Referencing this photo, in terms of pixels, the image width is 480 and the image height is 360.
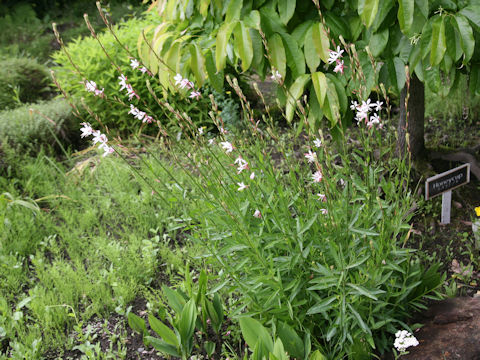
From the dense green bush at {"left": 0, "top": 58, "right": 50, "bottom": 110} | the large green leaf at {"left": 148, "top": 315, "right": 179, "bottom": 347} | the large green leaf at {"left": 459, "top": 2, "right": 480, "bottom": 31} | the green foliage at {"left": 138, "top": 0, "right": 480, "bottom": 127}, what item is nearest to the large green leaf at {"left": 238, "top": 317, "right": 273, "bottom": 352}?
the large green leaf at {"left": 148, "top": 315, "right": 179, "bottom": 347}

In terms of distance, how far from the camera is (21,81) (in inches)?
220

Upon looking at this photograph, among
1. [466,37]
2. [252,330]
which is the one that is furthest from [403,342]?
[466,37]

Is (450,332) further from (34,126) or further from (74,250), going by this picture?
(34,126)

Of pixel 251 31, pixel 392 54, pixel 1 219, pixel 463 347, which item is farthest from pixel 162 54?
pixel 463 347

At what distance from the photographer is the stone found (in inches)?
65.7

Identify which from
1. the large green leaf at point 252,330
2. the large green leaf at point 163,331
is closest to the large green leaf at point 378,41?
the large green leaf at point 252,330

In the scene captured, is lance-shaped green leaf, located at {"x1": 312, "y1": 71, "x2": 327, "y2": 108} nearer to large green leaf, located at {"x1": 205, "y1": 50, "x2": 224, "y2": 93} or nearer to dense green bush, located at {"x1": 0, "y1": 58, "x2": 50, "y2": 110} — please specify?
large green leaf, located at {"x1": 205, "y1": 50, "x2": 224, "y2": 93}

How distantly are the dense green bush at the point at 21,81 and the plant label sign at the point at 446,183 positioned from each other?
4.47 metres

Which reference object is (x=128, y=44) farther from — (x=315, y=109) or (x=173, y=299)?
(x=173, y=299)

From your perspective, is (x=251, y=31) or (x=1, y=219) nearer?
(x=251, y=31)

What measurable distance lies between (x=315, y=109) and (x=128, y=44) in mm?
3049

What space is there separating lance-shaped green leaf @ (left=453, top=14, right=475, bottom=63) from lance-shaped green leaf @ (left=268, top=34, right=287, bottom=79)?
2.19 feet

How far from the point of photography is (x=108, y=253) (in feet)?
8.77

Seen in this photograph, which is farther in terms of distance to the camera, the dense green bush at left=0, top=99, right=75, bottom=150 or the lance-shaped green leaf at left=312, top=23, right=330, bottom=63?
the dense green bush at left=0, top=99, right=75, bottom=150
